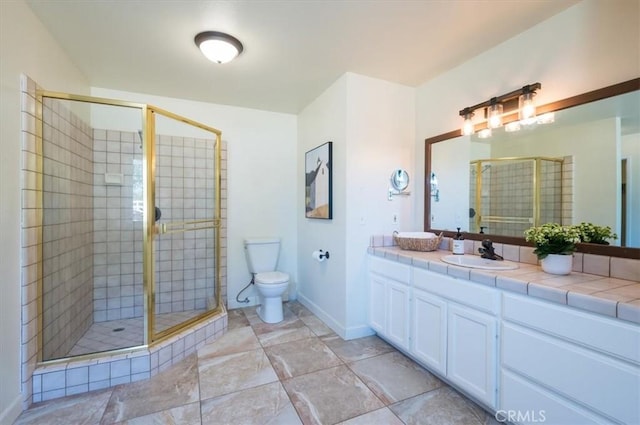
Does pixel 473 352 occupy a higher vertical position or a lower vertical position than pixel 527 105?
lower

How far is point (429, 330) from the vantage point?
1.88m

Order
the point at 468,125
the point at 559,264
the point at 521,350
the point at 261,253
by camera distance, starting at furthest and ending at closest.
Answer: the point at 261,253 < the point at 468,125 < the point at 559,264 < the point at 521,350

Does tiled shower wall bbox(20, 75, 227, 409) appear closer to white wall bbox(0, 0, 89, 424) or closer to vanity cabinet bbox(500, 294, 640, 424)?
white wall bbox(0, 0, 89, 424)

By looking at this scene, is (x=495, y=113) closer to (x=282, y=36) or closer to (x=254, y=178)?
(x=282, y=36)

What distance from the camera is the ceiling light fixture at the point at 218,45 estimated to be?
6.27ft

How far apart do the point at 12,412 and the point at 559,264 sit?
3.01 metres

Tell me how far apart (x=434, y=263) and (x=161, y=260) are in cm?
254

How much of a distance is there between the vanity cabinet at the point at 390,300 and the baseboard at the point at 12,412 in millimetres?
2294

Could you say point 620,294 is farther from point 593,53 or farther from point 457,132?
point 457,132

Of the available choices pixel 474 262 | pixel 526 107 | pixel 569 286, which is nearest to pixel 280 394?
pixel 474 262

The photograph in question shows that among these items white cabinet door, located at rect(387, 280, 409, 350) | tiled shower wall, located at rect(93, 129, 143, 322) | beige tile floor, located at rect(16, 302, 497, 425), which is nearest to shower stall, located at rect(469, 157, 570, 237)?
white cabinet door, located at rect(387, 280, 409, 350)

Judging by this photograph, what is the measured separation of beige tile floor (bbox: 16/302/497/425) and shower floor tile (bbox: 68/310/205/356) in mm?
340

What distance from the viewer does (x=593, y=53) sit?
5.15ft

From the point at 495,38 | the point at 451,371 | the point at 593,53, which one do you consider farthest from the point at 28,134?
the point at 593,53
